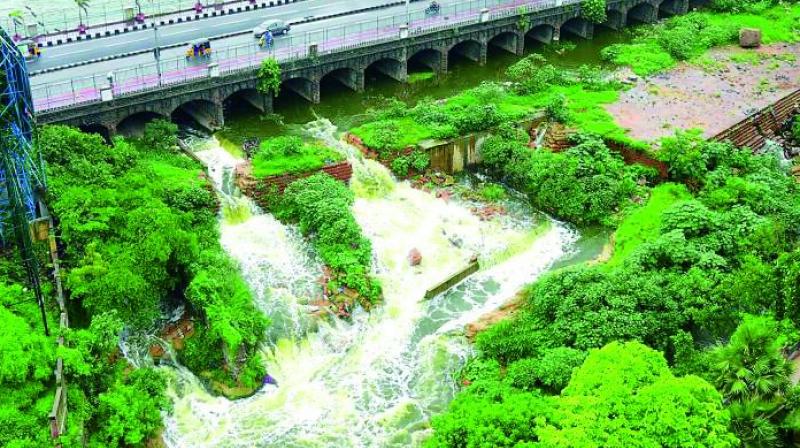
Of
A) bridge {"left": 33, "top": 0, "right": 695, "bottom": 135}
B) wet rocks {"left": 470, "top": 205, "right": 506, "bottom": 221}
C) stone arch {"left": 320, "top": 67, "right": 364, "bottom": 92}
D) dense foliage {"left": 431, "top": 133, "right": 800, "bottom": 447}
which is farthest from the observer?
stone arch {"left": 320, "top": 67, "right": 364, "bottom": 92}

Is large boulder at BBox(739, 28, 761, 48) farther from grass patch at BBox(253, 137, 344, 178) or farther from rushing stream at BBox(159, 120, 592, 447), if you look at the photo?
grass patch at BBox(253, 137, 344, 178)

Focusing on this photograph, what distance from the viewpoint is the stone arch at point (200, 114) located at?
6644 centimetres

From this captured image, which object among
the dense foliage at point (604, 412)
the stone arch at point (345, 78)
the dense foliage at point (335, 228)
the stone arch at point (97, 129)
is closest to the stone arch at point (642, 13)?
the stone arch at point (345, 78)

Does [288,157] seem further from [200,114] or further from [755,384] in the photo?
[755,384]

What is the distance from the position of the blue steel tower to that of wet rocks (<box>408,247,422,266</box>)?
2073 centimetres

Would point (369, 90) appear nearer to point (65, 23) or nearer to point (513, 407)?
point (65, 23)

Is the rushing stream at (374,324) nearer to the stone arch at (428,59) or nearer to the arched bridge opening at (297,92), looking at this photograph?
the arched bridge opening at (297,92)

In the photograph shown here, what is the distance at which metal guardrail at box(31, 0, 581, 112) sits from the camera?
61.8 metres

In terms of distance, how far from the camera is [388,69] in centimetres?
7762

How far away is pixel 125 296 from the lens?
43438 millimetres

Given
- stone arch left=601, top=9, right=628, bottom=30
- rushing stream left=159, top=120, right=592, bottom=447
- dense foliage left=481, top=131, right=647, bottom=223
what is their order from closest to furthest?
rushing stream left=159, top=120, right=592, bottom=447
dense foliage left=481, top=131, right=647, bottom=223
stone arch left=601, top=9, right=628, bottom=30

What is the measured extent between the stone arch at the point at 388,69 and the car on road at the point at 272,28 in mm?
7993

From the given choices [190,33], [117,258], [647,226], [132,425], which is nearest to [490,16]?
[190,33]

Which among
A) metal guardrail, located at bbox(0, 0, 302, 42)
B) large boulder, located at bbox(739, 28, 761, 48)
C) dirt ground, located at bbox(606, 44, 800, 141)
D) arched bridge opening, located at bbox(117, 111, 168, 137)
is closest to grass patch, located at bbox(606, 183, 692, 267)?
dirt ground, located at bbox(606, 44, 800, 141)
